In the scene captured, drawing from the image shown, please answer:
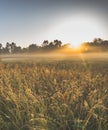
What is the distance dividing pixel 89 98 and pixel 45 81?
7.50 ft

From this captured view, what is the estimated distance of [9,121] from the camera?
496 cm

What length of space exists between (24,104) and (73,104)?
2.68 ft

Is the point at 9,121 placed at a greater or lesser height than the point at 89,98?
lesser

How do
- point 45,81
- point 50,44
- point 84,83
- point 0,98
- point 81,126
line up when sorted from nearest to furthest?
point 81,126
point 0,98
point 84,83
point 45,81
point 50,44

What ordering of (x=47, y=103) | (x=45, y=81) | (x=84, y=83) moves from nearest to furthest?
(x=47, y=103) → (x=84, y=83) → (x=45, y=81)

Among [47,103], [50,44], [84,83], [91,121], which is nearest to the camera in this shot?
[91,121]

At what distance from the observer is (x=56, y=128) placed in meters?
4.29

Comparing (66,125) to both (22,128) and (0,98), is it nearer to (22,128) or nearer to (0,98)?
(22,128)

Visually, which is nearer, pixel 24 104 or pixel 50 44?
pixel 24 104

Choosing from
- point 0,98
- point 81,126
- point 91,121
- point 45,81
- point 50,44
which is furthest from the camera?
point 50,44

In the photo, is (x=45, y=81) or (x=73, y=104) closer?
(x=73, y=104)

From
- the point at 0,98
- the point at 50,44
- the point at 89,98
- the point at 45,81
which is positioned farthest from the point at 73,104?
the point at 50,44

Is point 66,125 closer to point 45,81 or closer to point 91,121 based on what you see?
point 91,121

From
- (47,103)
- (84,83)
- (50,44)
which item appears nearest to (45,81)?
(84,83)
